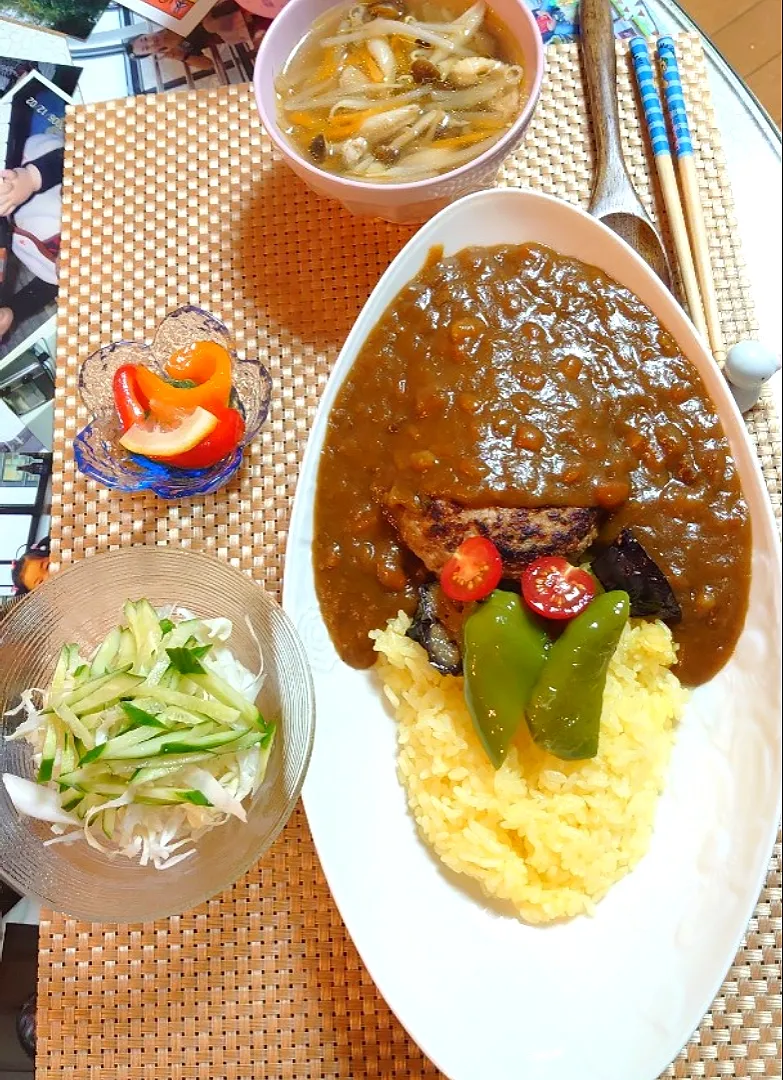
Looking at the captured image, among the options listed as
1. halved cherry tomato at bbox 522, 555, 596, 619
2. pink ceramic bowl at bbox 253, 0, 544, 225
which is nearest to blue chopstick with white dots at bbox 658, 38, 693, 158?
pink ceramic bowl at bbox 253, 0, 544, 225

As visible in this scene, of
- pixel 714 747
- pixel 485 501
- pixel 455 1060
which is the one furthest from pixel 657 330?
pixel 455 1060

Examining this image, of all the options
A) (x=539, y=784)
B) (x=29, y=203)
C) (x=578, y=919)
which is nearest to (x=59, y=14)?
(x=29, y=203)

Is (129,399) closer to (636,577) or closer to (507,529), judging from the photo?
(507,529)

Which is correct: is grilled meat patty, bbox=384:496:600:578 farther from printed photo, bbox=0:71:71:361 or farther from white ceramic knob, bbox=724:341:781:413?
printed photo, bbox=0:71:71:361

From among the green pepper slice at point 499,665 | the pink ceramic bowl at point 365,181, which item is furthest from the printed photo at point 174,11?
the green pepper slice at point 499,665

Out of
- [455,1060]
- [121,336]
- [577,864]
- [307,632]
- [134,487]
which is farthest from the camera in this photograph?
[121,336]

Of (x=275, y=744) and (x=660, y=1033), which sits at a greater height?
(x=275, y=744)

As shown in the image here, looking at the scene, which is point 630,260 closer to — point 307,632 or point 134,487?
point 307,632
